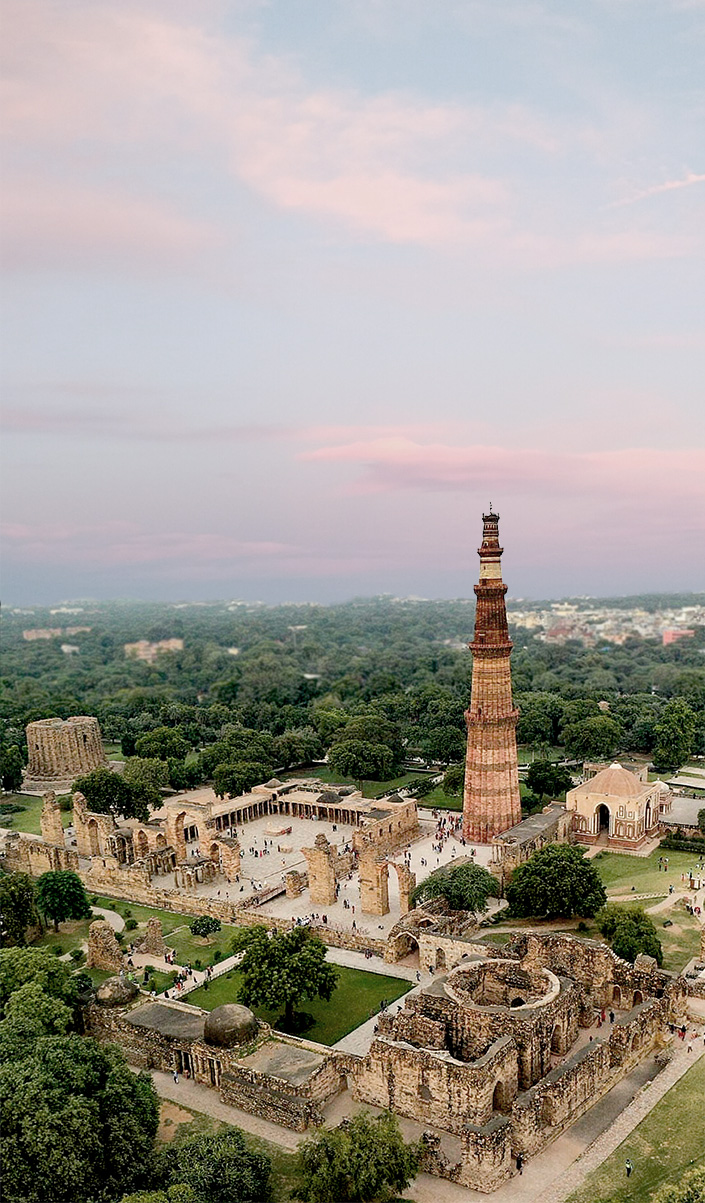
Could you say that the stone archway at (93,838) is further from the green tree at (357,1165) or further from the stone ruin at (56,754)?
the green tree at (357,1165)

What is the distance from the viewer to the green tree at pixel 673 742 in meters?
79.1

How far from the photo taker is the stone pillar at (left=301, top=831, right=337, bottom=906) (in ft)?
167

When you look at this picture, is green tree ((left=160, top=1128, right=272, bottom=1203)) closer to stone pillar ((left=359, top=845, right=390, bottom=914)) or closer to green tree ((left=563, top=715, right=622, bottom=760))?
stone pillar ((left=359, top=845, right=390, bottom=914))

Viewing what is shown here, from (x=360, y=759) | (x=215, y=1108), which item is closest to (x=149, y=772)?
(x=360, y=759)

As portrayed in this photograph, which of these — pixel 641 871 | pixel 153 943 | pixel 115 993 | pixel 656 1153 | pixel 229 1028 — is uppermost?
pixel 229 1028

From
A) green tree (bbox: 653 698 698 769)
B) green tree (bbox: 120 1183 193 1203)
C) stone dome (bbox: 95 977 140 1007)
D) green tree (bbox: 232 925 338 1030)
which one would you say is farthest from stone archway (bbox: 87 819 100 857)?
green tree (bbox: 653 698 698 769)

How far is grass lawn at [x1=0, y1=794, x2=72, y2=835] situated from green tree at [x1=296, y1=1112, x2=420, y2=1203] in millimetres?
50113

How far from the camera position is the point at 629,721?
95.1 meters

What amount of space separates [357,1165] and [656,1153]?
33.7 feet

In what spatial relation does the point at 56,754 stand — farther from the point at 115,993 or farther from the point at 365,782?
the point at 115,993

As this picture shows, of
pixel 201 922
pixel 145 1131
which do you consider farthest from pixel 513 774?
pixel 145 1131

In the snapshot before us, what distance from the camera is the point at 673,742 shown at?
79125mm

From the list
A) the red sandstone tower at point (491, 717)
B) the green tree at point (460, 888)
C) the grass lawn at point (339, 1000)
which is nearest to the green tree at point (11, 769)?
the red sandstone tower at point (491, 717)

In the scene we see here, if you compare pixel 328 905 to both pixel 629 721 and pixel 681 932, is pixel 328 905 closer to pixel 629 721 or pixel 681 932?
pixel 681 932
